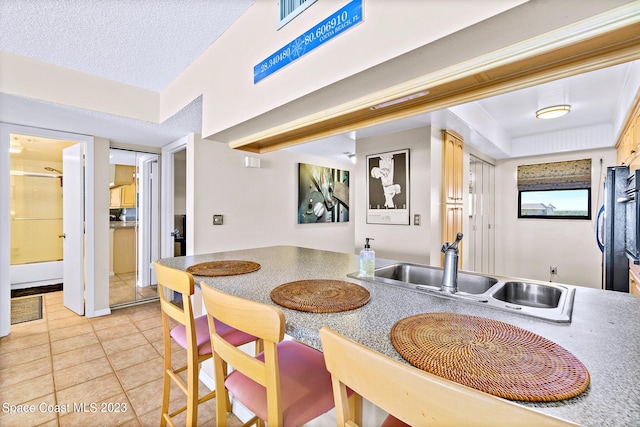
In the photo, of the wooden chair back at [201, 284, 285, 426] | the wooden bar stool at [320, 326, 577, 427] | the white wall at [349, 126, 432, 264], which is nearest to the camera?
the wooden bar stool at [320, 326, 577, 427]

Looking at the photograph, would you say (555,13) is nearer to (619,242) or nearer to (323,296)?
(323,296)

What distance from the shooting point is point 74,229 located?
131 inches

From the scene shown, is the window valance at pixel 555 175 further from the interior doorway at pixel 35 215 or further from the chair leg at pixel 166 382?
the interior doorway at pixel 35 215

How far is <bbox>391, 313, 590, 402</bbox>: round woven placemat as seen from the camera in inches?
22.1

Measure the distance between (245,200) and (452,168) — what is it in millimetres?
2489

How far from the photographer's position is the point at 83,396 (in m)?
1.92

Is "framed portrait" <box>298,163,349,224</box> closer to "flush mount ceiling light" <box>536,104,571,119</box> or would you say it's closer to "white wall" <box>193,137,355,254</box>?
"white wall" <box>193,137,355,254</box>

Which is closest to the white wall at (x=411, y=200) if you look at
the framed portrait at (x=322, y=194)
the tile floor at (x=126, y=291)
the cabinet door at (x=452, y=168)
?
the cabinet door at (x=452, y=168)

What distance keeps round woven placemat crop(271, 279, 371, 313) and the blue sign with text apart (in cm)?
110

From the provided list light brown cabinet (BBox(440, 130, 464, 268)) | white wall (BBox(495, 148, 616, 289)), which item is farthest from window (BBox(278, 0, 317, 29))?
white wall (BBox(495, 148, 616, 289))

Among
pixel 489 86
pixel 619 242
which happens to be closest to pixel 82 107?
pixel 489 86

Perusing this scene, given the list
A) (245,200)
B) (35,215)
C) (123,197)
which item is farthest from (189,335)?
(35,215)

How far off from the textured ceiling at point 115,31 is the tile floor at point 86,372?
2.37 m

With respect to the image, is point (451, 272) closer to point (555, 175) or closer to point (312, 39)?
point (312, 39)
